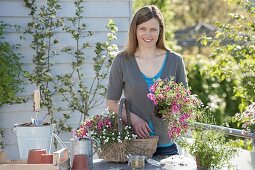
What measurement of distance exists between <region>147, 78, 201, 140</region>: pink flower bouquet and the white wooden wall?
238 cm

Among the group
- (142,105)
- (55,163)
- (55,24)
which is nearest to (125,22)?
(55,24)

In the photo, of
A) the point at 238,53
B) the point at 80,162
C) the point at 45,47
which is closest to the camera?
the point at 80,162

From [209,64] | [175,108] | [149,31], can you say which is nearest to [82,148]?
[175,108]

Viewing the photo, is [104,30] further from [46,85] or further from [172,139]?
Result: [172,139]

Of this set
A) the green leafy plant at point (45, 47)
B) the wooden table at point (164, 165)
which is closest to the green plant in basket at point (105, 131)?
the wooden table at point (164, 165)

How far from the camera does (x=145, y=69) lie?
3387 millimetres

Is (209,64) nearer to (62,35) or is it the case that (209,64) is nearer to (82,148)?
(62,35)

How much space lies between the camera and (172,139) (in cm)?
314

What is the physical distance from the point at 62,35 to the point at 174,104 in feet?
8.43

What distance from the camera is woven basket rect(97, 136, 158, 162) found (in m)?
3.11

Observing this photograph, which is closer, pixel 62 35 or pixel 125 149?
pixel 125 149

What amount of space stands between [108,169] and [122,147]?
138mm

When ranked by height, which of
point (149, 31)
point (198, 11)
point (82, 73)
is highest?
point (198, 11)

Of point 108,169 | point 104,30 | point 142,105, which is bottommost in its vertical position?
point 108,169
